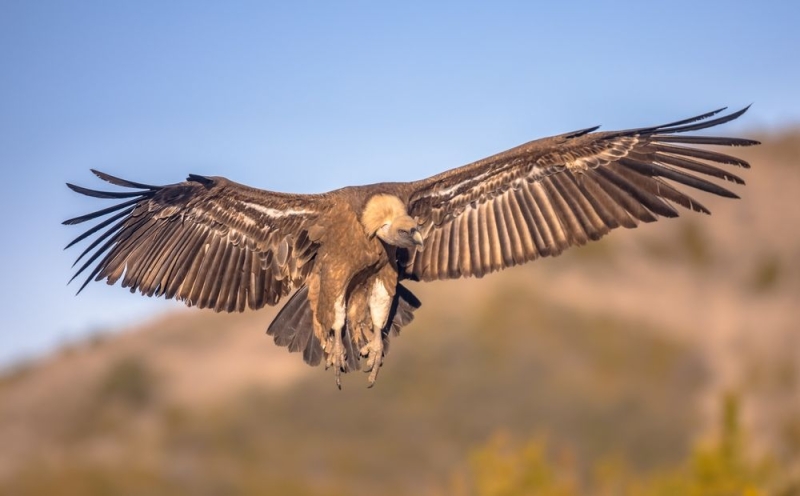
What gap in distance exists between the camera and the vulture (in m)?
10.3

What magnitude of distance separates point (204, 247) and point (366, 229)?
183cm

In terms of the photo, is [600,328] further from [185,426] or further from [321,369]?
[185,426]

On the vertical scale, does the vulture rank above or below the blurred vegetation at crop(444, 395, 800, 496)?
above

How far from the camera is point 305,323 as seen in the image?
10.8m

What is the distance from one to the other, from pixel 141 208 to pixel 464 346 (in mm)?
32709

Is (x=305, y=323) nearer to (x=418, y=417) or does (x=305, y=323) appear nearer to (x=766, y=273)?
(x=418, y=417)

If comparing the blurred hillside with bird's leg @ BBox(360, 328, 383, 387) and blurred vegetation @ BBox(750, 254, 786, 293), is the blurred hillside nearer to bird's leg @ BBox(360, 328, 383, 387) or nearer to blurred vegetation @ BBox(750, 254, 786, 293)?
blurred vegetation @ BBox(750, 254, 786, 293)

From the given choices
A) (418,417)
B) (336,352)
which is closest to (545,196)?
(336,352)

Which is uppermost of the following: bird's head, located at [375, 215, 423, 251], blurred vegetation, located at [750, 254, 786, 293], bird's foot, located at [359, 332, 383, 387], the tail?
bird's head, located at [375, 215, 423, 251]

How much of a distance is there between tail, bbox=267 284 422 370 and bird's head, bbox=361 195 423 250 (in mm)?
908

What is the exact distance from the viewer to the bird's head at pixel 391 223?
9.82 m

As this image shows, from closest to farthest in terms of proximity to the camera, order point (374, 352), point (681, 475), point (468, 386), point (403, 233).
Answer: point (403, 233) → point (374, 352) → point (681, 475) → point (468, 386)

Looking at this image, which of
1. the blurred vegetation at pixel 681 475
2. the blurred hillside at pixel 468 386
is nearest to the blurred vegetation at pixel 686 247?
the blurred hillside at pixel 468 386

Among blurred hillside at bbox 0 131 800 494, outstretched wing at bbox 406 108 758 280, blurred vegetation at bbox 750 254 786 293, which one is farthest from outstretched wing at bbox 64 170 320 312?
blurred vegetation at bbox 750 254 786 293
